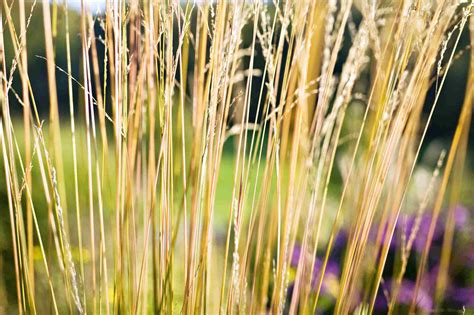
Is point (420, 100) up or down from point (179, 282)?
up

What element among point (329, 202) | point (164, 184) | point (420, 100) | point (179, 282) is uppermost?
point (420, 100)

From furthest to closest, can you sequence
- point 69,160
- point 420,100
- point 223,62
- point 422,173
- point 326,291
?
point 69,160
point 422,173
point 326,291
point 420,100
point 223,62

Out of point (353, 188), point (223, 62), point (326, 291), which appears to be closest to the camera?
point (223, 62)

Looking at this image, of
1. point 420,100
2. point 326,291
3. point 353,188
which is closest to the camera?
point 420,100

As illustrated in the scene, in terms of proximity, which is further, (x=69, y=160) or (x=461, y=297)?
(x=69, y=160)

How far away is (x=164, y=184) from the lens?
83cm

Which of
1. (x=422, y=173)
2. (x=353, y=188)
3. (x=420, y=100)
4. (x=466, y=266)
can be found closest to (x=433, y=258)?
(x=466, y=266)

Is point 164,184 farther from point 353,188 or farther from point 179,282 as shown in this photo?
point 179,282

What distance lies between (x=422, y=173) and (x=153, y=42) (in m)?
1.57

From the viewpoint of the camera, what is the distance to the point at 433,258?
188cm

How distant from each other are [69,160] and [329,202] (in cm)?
120

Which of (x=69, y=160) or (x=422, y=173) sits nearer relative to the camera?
(x=422, y=173)

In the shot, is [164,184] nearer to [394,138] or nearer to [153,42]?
[153,42]

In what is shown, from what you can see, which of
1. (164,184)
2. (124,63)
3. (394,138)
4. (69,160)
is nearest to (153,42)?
(124,63)
